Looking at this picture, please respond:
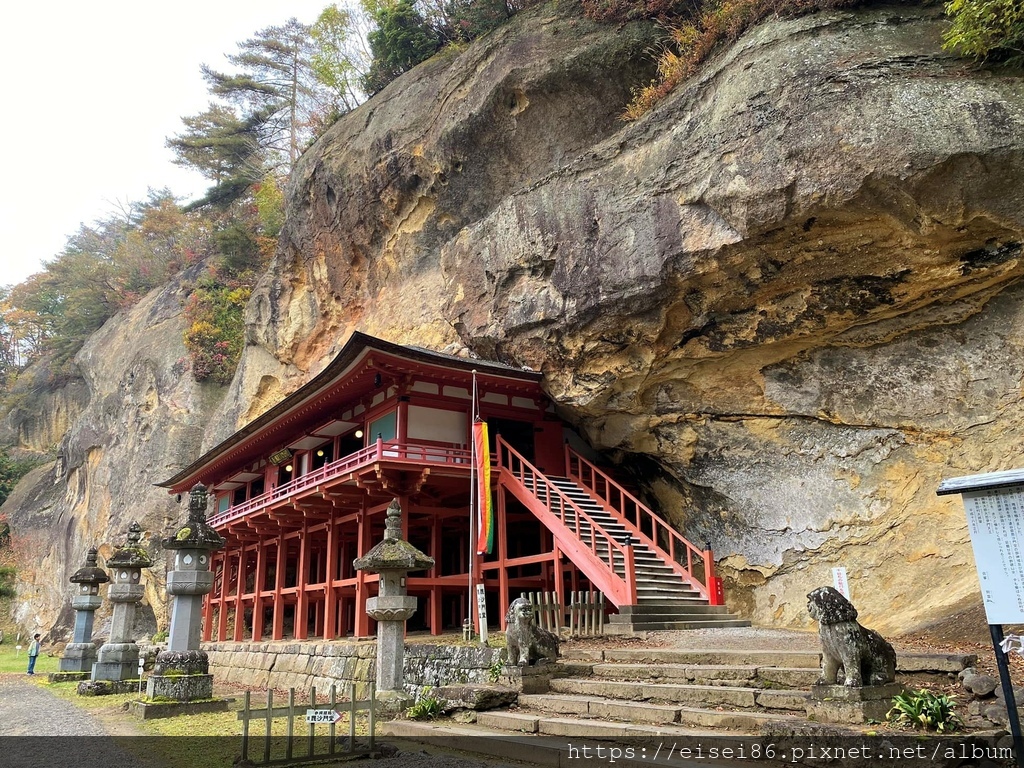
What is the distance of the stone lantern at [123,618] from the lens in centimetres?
1628

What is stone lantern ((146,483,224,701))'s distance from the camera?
12.2m

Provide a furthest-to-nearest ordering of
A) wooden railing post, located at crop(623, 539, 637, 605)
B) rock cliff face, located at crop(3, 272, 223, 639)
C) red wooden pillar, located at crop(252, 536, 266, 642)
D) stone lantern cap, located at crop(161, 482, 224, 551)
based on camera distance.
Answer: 1. rock cliff face, located at crop(3, 272, 223, 639)
2. red wooden pillar, located at crop(252, 536, 266, 642)
3. stone lantern cap, located at crop(161, 482, 224, 551)
4. wooden railing post, located at crop(623, 539, 637, 605)

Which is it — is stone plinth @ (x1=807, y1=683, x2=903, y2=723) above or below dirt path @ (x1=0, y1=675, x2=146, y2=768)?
above

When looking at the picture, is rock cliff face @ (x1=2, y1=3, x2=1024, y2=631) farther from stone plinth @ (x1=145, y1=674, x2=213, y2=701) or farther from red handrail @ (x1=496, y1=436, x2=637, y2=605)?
stone plinth @ (x1=145, y1=674, x2=213, y2=701)

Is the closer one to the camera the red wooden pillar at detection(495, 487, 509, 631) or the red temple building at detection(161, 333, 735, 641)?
the red temple building at detection(161, 333, 735, 641)

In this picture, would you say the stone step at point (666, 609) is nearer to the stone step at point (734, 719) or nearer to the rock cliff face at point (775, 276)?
the rock cliff face at point (775, 276)

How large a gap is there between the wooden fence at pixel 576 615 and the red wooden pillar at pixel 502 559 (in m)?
2.61

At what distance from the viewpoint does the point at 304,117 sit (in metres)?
40.7

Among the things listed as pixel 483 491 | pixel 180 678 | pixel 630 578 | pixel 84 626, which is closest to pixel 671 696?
pixel 630 578

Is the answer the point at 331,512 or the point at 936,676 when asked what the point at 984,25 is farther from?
the point at 331,512

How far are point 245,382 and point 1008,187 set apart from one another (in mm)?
26687

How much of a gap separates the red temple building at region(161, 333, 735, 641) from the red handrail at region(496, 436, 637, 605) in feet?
0.12

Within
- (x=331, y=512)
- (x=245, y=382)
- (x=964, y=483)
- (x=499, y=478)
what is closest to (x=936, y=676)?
(x=964, y=483)

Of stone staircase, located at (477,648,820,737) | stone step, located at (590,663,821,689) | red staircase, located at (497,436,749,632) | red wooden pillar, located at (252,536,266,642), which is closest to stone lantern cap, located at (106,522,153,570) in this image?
red wooden pillar, located at (252,536,266,642)
